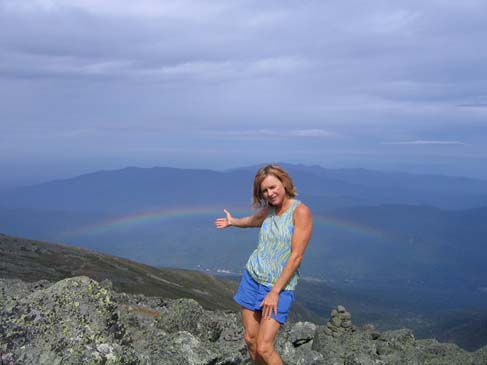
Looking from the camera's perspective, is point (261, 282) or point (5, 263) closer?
point (261, 282)

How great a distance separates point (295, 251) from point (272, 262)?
64 centimetres

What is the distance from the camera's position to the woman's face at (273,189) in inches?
367

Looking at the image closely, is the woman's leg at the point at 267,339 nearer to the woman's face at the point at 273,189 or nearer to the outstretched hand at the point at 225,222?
the woman's face at the point at 273,189

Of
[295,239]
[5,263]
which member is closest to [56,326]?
[295,239]

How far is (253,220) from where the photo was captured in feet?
34.2

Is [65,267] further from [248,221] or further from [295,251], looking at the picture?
[295,251]

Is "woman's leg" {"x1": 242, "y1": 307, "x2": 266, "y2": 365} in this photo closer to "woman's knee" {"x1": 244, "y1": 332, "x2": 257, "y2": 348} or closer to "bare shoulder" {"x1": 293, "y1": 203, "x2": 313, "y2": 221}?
"woman's knee" {"x1": 244, "y1": 332, "x2": 257, "y2": 348}

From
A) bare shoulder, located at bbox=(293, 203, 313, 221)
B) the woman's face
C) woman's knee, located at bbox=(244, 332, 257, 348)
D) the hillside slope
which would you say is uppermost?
the woman's face

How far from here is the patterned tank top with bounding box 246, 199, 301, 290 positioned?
927 centimetres

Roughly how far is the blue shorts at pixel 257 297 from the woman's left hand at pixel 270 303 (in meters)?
0.11

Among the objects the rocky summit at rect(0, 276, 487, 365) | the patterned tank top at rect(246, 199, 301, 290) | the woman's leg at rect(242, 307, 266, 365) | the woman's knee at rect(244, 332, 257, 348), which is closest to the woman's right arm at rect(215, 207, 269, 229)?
the patterned tank top at rect(246, 199, 301, 290)

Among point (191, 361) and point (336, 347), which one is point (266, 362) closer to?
point (191, 361)

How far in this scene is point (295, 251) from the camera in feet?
29.5

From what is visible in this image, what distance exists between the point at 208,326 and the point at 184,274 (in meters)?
139
